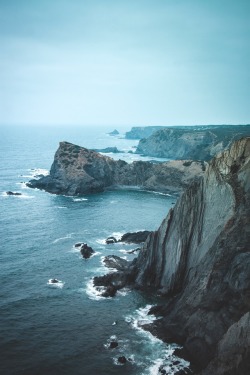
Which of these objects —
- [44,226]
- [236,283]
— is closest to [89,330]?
[236,283]

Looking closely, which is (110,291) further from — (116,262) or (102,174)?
(102,174)

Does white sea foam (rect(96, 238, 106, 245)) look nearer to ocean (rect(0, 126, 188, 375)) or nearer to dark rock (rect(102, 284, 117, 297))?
ocean (rect(0, 126, 188, 375))

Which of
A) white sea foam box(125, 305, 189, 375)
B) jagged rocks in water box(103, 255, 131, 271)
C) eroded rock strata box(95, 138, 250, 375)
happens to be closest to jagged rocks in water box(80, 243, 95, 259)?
jagged rocks in water box(103, 255, 131, 271)

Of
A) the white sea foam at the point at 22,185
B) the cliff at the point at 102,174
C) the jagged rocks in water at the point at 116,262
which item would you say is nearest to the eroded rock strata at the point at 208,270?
the jagged rocks in water at the point at 116,262

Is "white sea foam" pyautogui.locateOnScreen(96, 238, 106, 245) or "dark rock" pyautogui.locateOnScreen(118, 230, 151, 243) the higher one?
"dark rock" pyautogui.locateOnScreen(118, 230, 151, 243)

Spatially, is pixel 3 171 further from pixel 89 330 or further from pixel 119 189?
pixel 89 330
